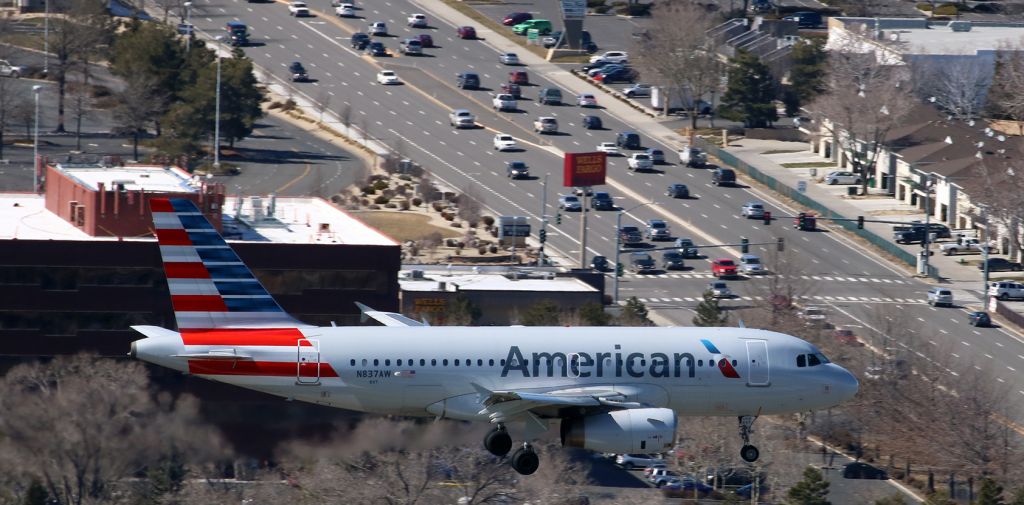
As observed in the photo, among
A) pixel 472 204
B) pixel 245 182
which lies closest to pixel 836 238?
pixel 472 204

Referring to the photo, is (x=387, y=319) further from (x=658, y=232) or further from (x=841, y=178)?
(x=841, y=178)

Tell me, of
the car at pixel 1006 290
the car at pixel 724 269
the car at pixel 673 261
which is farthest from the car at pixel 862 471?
the car at pixel 673 261

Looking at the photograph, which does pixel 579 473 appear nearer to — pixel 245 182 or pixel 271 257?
pixel 271 257

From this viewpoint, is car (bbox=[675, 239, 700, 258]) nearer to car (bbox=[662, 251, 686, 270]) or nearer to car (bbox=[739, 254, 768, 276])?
car (bbox=[662, 251, 686, 270])

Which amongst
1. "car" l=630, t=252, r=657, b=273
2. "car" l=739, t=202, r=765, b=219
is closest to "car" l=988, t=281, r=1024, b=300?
"car" l=739, t=202, r=765, b=219

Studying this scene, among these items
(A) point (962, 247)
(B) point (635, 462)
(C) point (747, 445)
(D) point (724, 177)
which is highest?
(C) point (747, 445)

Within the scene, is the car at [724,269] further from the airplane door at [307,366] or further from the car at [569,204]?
the airplane door at [307,366]

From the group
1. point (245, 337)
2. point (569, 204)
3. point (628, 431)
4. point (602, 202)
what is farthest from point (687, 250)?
point (245, 337)
